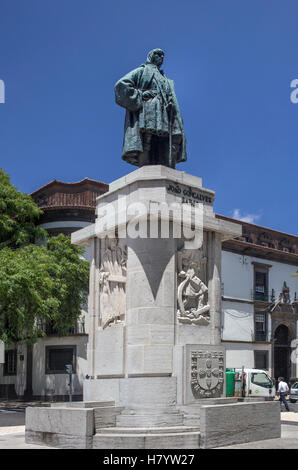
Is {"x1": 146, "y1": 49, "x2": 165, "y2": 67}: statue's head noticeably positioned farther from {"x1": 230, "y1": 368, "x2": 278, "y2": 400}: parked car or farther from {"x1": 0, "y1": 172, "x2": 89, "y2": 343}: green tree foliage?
{"x1": 230, "y1": 368, "x2": 278, "y2": 400}: parked car

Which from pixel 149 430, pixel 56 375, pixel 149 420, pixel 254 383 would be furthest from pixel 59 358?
pixel 149 430

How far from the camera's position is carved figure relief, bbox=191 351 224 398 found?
1080 centimetres

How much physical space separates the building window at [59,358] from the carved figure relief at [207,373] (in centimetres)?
2086

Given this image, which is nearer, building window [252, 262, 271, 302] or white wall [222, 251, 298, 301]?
white wall [222, 251, 298, 301]

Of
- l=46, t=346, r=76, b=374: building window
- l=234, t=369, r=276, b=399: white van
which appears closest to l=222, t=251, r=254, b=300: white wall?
l=234, t=369, r=276, b=399: white van

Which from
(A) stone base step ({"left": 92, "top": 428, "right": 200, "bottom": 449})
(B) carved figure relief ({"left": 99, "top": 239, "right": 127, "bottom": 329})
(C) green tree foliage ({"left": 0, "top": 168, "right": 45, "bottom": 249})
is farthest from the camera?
(C) green tree foliage ({"left": 0, "top": 168, "right": 45, "bottom": 249})

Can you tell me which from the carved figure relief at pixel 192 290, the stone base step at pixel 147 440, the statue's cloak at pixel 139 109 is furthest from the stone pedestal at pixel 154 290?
the stone base step at pixel 147 440

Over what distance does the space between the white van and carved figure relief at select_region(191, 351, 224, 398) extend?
16330 mm

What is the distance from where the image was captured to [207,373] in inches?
432

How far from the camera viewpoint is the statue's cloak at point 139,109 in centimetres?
1242

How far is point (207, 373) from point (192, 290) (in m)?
1.59

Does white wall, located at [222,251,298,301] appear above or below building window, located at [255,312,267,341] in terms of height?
above

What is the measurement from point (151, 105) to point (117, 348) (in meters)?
4.97
